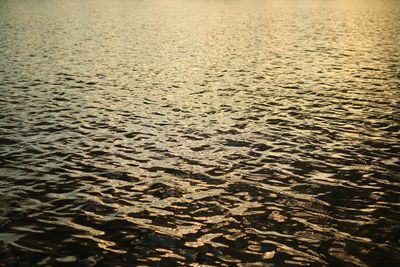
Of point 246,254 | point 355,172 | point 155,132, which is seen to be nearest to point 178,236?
point 246,254

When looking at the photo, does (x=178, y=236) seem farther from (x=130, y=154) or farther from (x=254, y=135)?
(x=254, y=135)

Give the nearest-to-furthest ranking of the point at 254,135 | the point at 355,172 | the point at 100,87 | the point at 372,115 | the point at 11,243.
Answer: the point at 11,243 < the point at 355,172 < the point at 254,135 < the point at 372,115 < the point at 100,87

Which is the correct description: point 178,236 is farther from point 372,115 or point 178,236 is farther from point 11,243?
point 372,115

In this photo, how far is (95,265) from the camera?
14633mm

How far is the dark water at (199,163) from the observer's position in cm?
1596

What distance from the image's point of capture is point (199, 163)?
24062mm

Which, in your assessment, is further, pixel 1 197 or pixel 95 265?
pixel 1 197

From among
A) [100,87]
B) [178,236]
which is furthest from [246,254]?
[100,87]

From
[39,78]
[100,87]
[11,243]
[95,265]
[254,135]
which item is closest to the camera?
[95,265]

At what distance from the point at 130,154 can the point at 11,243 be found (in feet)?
34.3

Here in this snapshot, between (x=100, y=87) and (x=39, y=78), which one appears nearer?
(x=100, y=87)

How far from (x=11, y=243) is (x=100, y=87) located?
2930 centimetres

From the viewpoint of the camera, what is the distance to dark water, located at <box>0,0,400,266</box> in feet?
52.4

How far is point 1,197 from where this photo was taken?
63.6 ft
